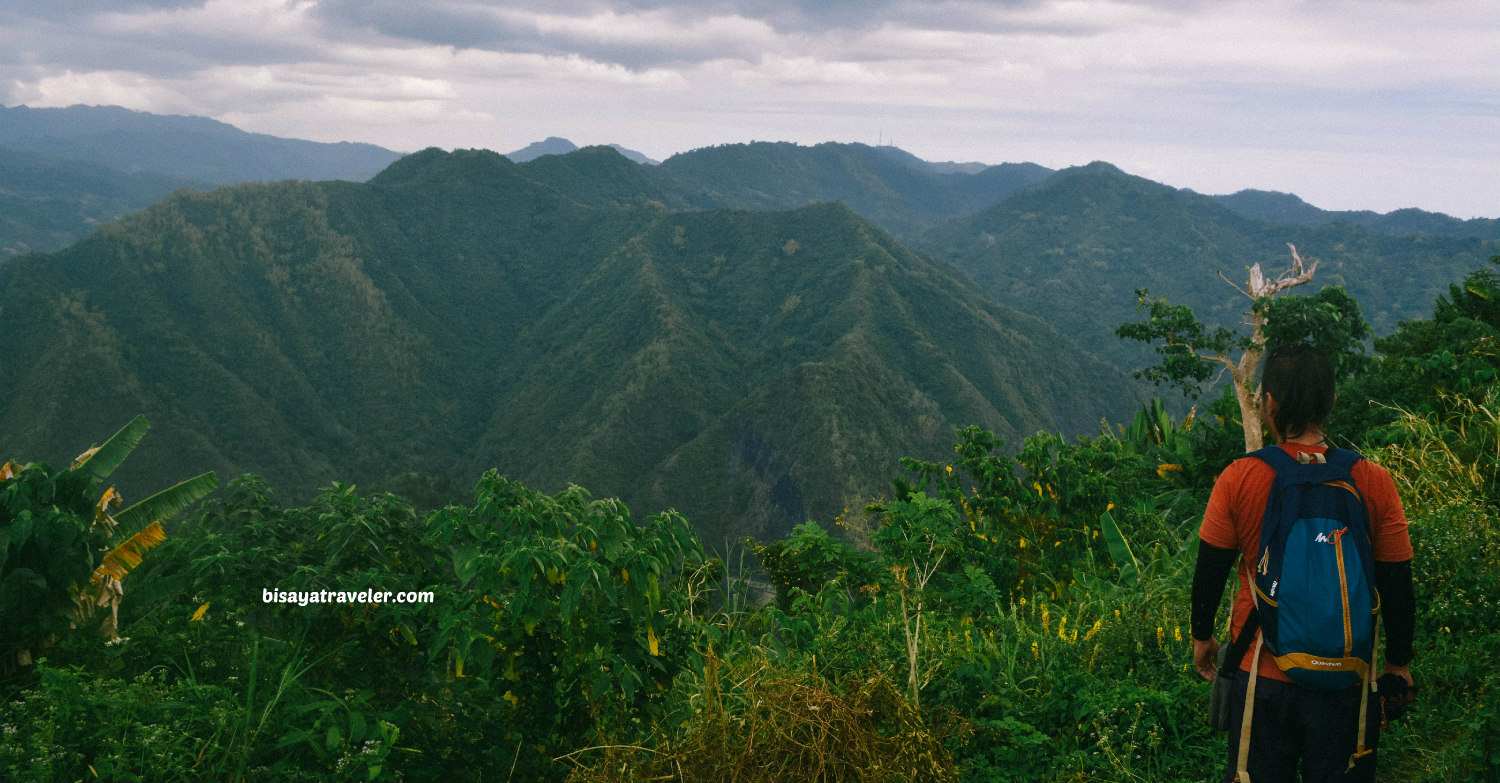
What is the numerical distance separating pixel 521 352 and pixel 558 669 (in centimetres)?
9404

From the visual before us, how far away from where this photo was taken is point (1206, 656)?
2.56 metres

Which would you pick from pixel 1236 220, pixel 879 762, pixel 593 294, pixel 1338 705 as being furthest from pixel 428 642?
pixel 1236 220

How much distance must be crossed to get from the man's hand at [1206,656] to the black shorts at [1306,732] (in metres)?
0.20

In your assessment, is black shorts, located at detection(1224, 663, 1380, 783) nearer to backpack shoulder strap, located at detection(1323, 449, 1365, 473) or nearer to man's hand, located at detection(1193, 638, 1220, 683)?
man's hand, located at detection(1193, 638, 1220, 683)

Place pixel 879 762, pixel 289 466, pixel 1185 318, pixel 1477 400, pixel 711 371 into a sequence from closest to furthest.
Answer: pixel 879 762
pixel 1477 400
pixel 1185 318
pixel 289 466
pixel 711 371

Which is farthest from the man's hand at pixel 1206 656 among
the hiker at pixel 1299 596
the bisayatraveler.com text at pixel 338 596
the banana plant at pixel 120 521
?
the banana plant at pixel 120 521

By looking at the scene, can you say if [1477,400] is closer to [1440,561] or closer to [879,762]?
[1440,561]

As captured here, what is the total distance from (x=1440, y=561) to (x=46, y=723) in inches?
225

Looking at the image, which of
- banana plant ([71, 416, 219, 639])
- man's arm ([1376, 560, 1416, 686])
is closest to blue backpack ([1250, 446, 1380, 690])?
man's arm ([1376, 560, 1416, 686])

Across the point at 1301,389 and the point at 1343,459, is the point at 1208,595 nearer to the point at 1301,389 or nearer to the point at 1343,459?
the point at 1343,459

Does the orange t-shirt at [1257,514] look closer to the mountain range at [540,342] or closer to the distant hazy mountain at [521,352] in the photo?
the mountain range at [540,342]

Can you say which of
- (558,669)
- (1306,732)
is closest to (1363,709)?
(1306,732)

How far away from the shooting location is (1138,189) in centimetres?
18250

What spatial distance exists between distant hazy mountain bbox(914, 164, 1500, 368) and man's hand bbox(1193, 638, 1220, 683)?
363ft
